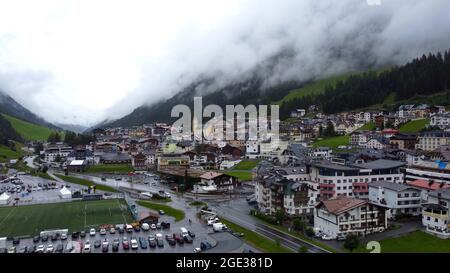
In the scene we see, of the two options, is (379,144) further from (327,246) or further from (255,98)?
(255,98)

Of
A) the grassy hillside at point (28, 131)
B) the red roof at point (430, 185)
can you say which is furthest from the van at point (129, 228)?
the grassy hillside at point (28, 131)

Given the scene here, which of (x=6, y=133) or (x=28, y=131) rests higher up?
(x=28, y=131)

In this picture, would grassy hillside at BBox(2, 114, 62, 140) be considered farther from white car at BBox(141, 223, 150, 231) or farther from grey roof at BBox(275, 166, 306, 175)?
white car at BBox(141, 223, 150, 231)

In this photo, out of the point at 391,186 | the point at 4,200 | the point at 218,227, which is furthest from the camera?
the point at 4,200

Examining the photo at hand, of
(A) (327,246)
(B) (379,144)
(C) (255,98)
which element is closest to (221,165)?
(B) (379,144)

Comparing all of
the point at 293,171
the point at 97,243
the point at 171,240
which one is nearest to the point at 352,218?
the point at 171,240

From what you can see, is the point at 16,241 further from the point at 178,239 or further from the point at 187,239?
the point at 187,239

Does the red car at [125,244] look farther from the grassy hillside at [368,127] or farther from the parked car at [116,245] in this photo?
the grassy hillside at [368,127]

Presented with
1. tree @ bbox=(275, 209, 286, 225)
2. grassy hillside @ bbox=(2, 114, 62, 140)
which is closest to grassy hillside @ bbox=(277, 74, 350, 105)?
grassy hillside @ bbox=(2, 114, 62, 140)
